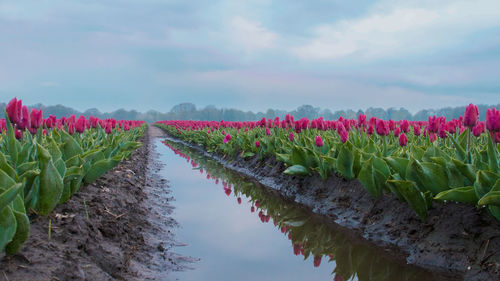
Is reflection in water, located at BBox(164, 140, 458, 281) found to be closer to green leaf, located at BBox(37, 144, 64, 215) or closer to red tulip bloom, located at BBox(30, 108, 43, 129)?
green leaf, located at BBox(37, 144, 64, 215)

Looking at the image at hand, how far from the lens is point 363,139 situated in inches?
291

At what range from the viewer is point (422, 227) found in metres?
4.71

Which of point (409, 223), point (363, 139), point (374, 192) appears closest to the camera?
point (409, 223)

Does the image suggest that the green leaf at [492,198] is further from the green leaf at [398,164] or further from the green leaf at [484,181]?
the green leaf at [398,164]

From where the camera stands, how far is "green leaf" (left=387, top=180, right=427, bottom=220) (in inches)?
179

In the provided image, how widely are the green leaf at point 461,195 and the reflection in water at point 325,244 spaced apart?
83cm

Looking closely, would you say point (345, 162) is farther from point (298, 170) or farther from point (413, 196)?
point (413, 196)

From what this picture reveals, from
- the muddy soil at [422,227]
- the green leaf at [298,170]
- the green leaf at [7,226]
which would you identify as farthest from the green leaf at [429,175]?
the green leaf at [7,226]

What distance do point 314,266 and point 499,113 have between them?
2706 mm

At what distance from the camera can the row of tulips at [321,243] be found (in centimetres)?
413

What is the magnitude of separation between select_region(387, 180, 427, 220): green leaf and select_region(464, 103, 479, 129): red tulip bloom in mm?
1099

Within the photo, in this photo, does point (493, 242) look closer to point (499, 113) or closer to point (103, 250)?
point (499, 113)

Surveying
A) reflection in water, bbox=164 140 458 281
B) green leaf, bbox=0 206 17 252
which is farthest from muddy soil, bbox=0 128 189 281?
reflection in water, bbox=164 140 458 281

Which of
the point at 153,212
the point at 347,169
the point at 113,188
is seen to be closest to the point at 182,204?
the point at 153,212
